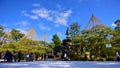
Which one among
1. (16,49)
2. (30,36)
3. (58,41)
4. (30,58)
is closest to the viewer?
(30,58)

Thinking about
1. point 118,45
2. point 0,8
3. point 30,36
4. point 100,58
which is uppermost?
point 0,8

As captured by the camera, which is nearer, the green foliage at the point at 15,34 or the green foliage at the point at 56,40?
the green foliage at the point at 15,34

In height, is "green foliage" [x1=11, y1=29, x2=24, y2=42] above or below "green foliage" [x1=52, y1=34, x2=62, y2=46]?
above

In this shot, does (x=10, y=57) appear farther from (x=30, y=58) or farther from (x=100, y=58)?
(x=100, y=58)

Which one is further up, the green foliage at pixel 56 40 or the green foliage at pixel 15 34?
the green foliage at pixel 15 34

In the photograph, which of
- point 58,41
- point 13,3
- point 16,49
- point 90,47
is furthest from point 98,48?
point 58,41

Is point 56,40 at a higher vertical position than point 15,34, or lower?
lower

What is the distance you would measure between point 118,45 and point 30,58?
9.12 meters

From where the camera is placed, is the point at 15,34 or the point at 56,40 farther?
the point at 56,40

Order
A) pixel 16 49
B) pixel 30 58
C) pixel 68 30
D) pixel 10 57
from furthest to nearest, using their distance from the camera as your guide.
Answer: pixel 68 30
pixel 16 49
pixel 30 58
pixel 10 57

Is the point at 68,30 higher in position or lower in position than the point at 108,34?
higher

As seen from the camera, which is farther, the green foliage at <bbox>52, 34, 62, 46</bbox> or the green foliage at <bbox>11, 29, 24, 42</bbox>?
the green foliage at <bbox>52, 34, 62, 46</bbox>

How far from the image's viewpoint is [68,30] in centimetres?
3900

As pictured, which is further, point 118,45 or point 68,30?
point 68,30
